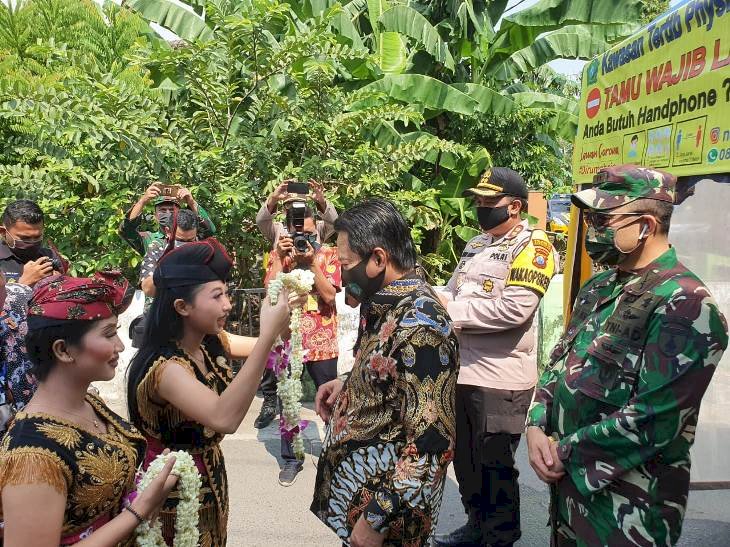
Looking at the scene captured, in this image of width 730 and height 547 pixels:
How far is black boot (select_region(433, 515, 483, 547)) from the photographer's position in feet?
13.3

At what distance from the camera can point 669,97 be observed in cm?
341

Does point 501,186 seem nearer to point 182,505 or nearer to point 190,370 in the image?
point 190,370

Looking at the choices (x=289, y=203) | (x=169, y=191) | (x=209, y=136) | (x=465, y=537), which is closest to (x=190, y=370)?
(x=465, y=537)

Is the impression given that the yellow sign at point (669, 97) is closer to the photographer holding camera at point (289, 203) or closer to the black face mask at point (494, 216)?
the black face mask at point (494, 216)

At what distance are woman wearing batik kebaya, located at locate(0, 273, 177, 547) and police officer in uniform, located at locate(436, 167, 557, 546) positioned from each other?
2.19 meters

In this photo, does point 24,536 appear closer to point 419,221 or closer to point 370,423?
point 370,423

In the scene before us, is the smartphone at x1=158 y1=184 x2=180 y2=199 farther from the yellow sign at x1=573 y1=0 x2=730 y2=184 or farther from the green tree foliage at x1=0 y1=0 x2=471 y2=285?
the yellow sign at x1=573 y1=0 x2=730 y2=184

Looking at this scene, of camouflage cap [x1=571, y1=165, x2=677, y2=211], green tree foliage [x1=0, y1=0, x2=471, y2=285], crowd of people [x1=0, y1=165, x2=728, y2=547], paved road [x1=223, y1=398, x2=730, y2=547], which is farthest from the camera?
green tree foliage [x1=0, y1=0, x2=471, y2=285]

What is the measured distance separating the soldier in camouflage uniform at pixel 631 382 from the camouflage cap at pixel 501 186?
58.0 inches

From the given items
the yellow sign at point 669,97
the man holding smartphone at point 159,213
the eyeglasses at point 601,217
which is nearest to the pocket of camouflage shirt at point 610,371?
the eyeglasses at point 601,217

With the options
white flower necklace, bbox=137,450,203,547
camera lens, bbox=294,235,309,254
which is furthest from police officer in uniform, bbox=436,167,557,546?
white flower necklace, bbox=137,450,203,547

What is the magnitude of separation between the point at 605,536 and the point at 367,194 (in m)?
6.02

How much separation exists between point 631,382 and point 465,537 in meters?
2.09

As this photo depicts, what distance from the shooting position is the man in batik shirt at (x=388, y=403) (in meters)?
2.34
